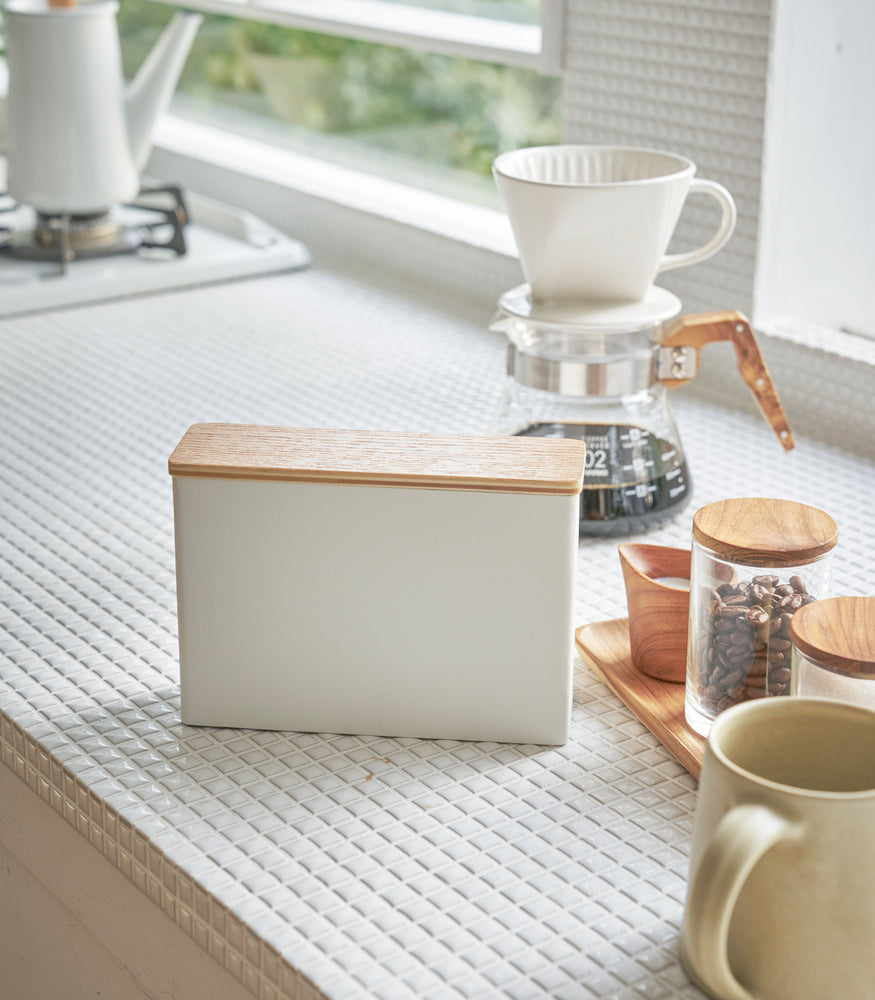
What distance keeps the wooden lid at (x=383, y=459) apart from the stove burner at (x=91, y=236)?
927 millimetres

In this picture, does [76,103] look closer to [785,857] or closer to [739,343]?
[739,343]

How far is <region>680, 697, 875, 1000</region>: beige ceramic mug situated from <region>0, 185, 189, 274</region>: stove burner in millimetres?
1192

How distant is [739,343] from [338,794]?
45 cm

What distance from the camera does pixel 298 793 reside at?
2.11 feet

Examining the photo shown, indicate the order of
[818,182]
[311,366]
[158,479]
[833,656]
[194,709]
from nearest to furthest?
[833,656]
[194,709]
[158,479]
[818,182]
[311,366]

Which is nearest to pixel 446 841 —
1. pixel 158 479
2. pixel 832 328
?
pixel 158 479

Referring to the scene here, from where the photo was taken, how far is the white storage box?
628 mm

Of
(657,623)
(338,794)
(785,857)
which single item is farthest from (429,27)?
(785,857)

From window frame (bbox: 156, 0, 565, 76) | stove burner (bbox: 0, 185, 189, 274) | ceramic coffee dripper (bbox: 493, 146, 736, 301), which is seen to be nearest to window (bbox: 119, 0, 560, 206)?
window frame (bbox: 156, 0, 565, 76)

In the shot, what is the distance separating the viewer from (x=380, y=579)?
642mm

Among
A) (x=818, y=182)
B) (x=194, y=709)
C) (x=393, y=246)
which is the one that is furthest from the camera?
(x=393, y=246)

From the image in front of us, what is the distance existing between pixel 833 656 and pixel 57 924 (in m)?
0.46

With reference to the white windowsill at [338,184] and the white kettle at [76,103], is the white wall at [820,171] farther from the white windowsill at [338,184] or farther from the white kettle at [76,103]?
the white kettle at [76,103]

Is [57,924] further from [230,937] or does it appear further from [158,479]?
[158,479]
